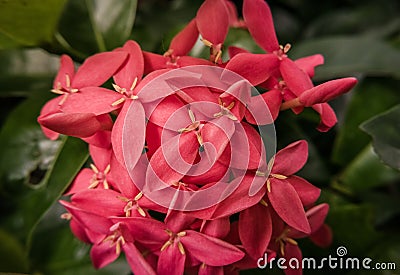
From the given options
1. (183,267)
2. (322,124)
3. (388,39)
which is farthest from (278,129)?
(388,39)

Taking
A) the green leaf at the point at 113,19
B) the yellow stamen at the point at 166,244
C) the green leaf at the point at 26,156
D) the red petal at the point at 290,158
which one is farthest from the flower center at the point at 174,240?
the green leaf at the point at 113,19

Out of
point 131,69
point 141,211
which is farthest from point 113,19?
point 141,211

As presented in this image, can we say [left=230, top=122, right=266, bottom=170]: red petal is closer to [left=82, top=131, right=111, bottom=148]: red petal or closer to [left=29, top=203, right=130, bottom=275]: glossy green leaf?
[left=82, top=131, right=111, bottom=148]: red petal

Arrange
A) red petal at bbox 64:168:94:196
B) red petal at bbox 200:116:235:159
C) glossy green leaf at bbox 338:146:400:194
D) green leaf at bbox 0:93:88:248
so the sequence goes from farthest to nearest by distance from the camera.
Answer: glossy green leaf at bbox 338:146:400:194 → green leaf at bbox 0:93:88:248 → red petal at bbox 64:168:94:196 → red petal at bbox 200:116:235:159

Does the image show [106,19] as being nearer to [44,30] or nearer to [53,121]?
[44,30]

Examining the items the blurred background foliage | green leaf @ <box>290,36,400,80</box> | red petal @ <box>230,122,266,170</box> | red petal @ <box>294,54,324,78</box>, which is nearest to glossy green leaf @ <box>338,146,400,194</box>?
the blurred background foliage

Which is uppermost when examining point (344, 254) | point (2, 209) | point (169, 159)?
point (169, 159)

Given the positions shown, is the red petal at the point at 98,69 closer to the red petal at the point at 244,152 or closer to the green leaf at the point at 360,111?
the red petal at the point at 244,152
